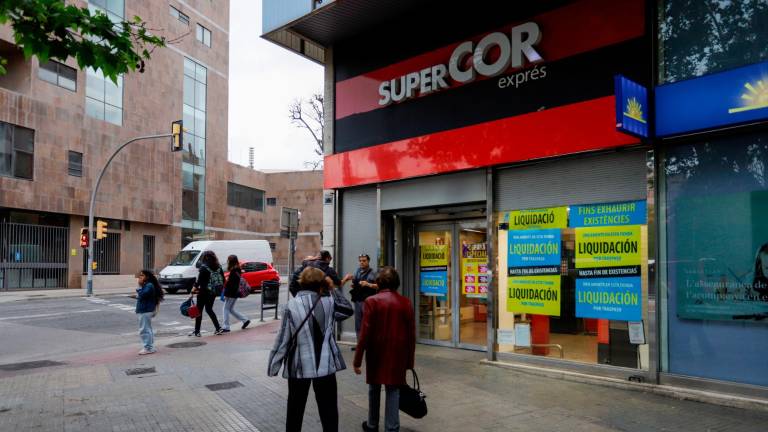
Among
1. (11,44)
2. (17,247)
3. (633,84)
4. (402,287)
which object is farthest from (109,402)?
(11,44)

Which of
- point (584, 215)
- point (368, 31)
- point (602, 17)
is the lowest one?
point (584, 215)

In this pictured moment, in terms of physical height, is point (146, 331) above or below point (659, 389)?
above

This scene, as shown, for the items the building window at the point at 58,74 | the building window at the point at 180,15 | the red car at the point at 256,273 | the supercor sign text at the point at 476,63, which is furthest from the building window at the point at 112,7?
the supercor sign text at the point at 476,63

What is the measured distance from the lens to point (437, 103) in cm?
958

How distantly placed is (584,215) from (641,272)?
1.07 metres

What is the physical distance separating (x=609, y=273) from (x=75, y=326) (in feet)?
42.3

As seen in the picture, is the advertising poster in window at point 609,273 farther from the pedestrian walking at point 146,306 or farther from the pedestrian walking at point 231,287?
the pedestrian walking at point 231,287

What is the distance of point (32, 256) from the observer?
28.2 meters

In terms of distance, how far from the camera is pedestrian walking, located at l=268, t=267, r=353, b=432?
15.0ft

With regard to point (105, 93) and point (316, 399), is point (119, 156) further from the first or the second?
point (316, 399)

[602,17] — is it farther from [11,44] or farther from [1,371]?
[11,44]

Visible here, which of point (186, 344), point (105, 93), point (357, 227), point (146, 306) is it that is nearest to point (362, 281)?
point (357, 227)

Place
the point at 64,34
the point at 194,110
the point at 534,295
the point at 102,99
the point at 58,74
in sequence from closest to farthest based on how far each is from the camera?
the point at 64,34 < the point at 534,295 < the point at 58,74 < the point at 102,99 < the point at 194,110

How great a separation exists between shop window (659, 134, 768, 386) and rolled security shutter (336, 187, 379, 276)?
530 cm
